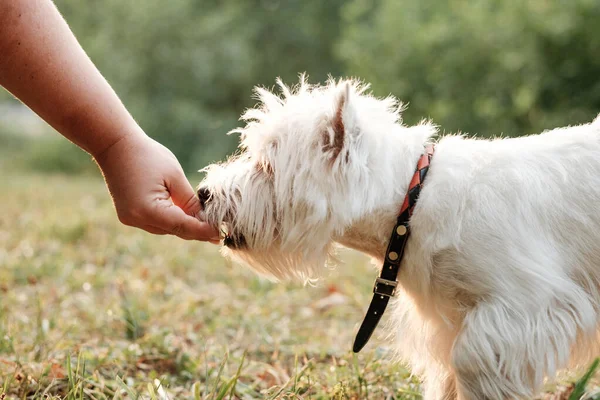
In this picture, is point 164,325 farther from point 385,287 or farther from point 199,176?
point 199,176

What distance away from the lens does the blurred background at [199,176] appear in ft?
8.73

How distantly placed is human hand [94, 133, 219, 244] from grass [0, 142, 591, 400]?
1.79 feet

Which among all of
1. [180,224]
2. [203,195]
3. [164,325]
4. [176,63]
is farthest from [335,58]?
[180,224]

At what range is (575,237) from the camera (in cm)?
207

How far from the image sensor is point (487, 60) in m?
10.5

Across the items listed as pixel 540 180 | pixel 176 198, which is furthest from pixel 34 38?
pixel 540 180

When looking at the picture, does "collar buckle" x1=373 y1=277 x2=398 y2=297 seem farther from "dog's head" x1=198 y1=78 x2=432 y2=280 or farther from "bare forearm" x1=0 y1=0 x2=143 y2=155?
"bare forearm" x1=0 y1=0 x2=143 y2=155

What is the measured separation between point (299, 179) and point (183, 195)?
439 millimetres

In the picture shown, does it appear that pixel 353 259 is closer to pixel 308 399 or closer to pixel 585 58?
pixel 308 399

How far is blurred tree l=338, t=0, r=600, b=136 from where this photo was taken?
8.58 meters

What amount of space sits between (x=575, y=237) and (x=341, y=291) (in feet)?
8.56

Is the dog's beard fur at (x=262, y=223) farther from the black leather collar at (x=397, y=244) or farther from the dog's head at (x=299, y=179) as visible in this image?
the black leather collar at (x=397, y=244)

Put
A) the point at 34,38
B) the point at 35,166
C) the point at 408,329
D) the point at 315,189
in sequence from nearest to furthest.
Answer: the point at 34,38, the point at 315,189, the point at 408,329, the point at 35,166

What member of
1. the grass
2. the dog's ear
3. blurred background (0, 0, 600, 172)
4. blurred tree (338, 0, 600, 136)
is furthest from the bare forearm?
blurred background (0, 0, 600, 172)
